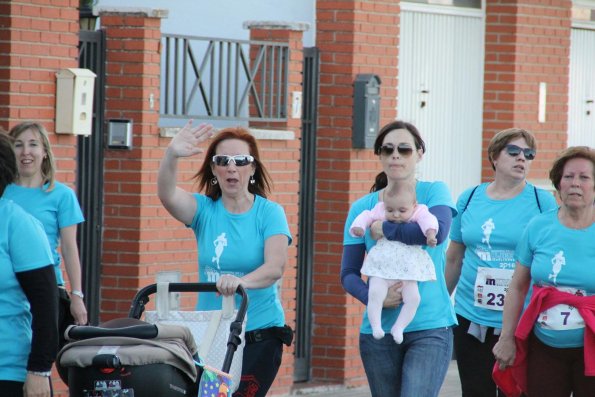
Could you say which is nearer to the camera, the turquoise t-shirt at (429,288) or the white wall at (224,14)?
the turquoise t-shirt at (429,288)

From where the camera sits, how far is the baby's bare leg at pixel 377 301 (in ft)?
21.6

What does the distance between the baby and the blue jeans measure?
0.13 metres

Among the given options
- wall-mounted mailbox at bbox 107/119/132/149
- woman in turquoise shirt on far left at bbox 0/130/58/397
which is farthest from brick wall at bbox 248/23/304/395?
woman in turquoise shirt on far left at bbox 0/130/58/397

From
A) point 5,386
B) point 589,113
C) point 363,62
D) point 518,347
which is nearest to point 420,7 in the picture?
point 363,62

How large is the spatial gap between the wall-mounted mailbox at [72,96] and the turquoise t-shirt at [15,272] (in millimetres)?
3428

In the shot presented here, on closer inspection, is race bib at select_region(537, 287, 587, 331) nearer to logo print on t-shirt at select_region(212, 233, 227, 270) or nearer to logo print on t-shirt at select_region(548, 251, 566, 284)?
logo print on t-shirt at select_region(548, 251, 566, 284)

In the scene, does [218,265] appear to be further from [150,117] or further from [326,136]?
[326,136]

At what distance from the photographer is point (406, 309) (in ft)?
21.5

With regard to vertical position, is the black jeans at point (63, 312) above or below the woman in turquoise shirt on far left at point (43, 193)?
below

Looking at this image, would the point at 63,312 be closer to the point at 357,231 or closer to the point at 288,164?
the point at 357,231

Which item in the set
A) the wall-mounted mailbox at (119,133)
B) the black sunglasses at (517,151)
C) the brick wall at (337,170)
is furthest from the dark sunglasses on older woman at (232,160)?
the brick wall at (337,170)

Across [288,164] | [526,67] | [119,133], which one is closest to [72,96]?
[119,133]

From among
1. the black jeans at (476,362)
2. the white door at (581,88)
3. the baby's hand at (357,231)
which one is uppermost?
the white door at (581,88)

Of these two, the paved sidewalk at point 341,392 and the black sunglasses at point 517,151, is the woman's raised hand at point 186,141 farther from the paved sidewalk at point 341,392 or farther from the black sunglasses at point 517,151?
the paved sidewalk at point 341,392
